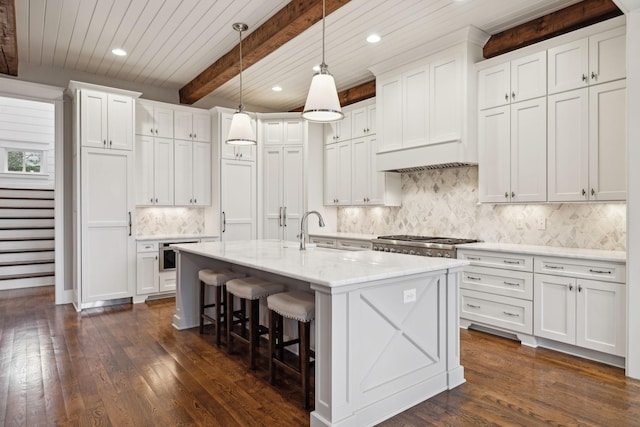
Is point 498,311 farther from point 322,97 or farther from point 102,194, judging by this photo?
point 102,194

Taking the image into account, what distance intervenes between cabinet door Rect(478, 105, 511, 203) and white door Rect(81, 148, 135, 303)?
166 inches

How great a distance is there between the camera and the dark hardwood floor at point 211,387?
2342mm

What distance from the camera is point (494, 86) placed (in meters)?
4.00

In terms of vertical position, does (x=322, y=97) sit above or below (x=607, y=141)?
above

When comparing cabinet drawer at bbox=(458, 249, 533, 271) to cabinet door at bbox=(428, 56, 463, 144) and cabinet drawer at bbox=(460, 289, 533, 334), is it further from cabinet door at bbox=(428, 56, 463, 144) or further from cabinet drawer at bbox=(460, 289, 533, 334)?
cabinet door at bbox=(428, 56, 463, 144)

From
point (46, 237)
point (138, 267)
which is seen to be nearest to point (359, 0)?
point (138, 267)

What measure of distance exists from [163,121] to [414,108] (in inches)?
135

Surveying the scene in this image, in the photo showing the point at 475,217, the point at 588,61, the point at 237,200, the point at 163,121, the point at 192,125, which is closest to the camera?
the point at 588,61

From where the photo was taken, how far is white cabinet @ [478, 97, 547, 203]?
3697 millimetres

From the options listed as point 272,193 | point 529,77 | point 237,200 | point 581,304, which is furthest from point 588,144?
point 237,200

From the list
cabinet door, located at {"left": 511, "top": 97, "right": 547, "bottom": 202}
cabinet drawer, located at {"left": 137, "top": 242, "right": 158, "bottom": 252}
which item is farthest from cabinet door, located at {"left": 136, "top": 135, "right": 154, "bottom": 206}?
cabinet door, located at {"left": 511, "top": 97, "right": 547, "bottom": 202}

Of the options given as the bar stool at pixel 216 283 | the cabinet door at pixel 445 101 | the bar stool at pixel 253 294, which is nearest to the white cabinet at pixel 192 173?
the bar stool at pixel 216 283

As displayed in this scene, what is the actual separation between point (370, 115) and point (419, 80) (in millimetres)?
1083

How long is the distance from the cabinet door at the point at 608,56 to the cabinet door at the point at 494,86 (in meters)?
0.72
